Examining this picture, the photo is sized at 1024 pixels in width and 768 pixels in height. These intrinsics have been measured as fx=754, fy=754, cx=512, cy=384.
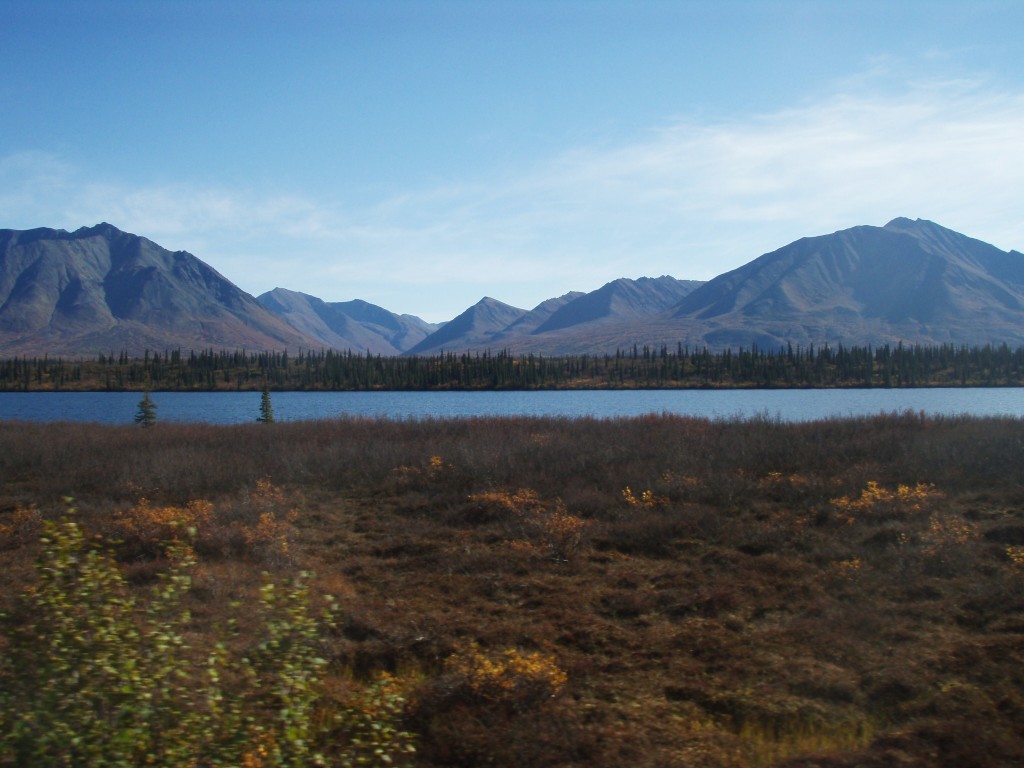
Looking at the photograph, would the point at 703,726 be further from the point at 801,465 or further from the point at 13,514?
the point at 13,514

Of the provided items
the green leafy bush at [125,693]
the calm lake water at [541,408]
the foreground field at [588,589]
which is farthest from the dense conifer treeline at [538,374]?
the green leafy bush at [125,693]

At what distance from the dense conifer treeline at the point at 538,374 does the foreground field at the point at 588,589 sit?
Answer: 115 m

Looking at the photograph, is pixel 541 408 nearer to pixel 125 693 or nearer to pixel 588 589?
pixel 588 589

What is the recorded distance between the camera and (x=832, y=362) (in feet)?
473

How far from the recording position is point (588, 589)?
10.6 meters

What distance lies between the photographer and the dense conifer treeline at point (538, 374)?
131 m

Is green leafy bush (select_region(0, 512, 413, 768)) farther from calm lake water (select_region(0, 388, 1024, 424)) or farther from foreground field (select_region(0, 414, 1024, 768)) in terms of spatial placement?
calm lake water (select_region(0, 388, 1024, 424))

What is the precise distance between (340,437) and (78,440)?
8680mm

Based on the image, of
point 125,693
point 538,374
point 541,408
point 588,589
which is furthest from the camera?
point 538,374

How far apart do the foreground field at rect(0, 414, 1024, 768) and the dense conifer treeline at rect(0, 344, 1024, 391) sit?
115 meters

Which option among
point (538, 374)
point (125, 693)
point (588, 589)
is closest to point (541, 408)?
point (588, 589)

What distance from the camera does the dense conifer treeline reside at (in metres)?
131

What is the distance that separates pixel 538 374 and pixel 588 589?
13093 cm

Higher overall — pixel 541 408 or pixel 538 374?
pixel 538 374
